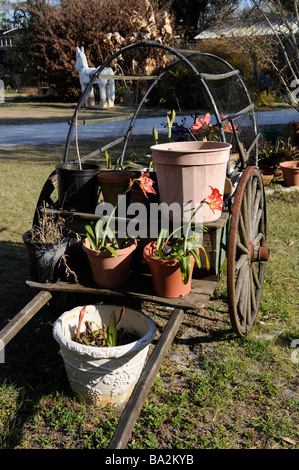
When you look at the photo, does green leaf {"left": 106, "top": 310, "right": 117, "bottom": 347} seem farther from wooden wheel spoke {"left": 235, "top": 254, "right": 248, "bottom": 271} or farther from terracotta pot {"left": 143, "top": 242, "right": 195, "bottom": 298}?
wooden wheel spoke {"left": 235, "top": 254, "right": 248, "bottom": 271}

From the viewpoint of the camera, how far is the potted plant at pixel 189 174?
226cm

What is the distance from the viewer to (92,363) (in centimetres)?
204

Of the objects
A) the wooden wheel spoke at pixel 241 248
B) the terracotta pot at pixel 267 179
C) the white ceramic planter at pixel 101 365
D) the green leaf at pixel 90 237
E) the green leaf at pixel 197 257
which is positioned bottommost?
the white ceramic planter at pixel 101 365

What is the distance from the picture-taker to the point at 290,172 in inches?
250

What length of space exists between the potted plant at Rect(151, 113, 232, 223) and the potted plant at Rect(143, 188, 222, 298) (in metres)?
0.07

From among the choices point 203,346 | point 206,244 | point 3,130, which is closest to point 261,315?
point 203,346

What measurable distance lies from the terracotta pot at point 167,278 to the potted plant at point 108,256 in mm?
150

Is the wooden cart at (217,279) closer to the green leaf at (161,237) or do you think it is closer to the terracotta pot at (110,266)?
the terracotta pot at (110,266)

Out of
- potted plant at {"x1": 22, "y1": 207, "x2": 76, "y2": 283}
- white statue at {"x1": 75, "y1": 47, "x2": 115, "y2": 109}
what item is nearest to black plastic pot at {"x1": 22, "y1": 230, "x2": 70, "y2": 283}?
potted plant at {"x1": 22, "y1": 207, "x2": 76, "y2": 283}

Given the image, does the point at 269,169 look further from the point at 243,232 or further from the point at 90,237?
the point at 90,237

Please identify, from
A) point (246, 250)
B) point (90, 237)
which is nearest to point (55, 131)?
point (90, 237)

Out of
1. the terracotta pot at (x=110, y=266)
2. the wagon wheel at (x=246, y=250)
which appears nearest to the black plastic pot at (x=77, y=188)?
the terracotta pot at (x=110, y=266)

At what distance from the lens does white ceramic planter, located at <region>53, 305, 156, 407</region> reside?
1986 millimetres

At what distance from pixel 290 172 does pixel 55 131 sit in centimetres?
692
